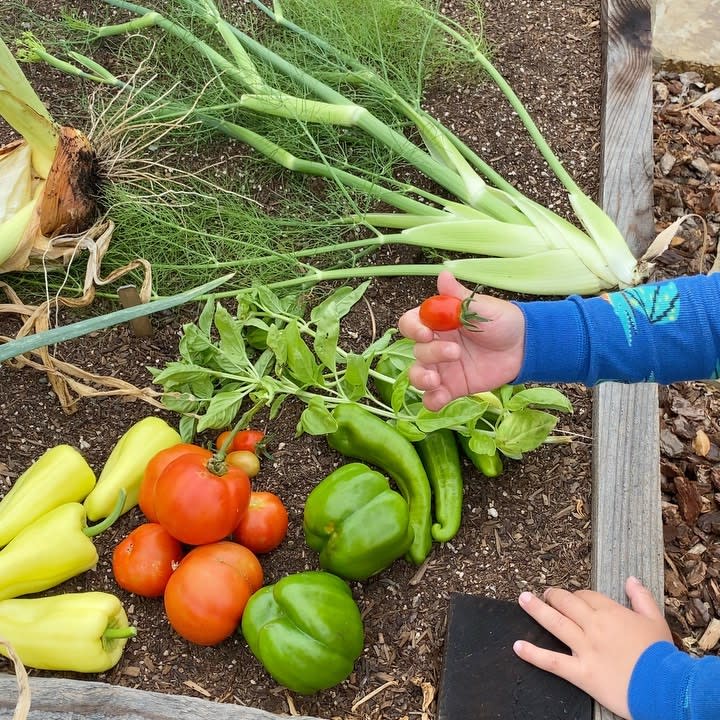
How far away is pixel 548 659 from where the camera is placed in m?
1.54

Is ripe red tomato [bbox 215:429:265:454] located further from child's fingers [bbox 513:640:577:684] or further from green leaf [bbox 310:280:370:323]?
child's fingers [bbox 513:640:577:684]

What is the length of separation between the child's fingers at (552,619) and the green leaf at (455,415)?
38 cm

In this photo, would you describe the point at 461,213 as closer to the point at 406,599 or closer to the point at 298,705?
the point at 406,599

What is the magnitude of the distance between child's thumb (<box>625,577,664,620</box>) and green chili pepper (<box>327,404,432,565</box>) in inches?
16.9

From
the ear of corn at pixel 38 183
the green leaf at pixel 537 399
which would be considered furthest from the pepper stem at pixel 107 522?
the green leaf at pixel 537 399

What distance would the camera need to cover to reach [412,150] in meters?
2.11

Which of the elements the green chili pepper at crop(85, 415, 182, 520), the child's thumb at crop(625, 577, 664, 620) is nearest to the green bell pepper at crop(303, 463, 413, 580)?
the green chili pepper at crop(85, 415, 182, 520)

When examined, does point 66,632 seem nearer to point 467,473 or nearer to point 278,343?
point 278,343

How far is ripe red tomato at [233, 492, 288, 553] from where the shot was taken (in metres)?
1.68

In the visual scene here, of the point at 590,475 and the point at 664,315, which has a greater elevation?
the point at 664,315

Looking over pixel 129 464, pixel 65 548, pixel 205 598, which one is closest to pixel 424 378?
pixel 205 598

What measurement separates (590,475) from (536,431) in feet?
0.95

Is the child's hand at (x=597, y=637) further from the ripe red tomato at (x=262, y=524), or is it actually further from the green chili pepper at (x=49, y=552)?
the green chili pepper at (x=49, y=552)

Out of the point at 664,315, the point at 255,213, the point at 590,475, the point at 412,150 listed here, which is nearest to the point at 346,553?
the point at 590,475
